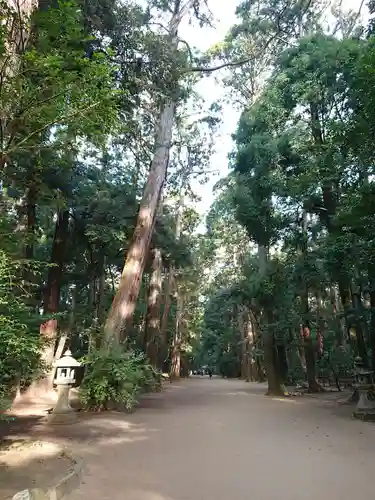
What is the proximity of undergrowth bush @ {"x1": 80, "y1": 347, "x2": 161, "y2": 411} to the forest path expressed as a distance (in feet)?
1.55

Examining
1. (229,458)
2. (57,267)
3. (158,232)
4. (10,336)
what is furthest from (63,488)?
(158,232)

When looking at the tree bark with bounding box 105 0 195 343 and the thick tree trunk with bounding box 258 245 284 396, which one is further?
the thick tree trunk with bounding box 258 245 284 396

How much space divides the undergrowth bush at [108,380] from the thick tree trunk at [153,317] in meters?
7.16

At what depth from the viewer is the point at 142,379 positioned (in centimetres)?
916

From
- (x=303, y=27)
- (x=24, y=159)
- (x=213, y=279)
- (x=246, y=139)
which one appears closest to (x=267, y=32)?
(x=303, y=27)

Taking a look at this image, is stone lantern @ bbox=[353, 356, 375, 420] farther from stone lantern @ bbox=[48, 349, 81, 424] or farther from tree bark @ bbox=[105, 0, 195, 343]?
stone lantern @ bbox=[48, 349, 81, 424]

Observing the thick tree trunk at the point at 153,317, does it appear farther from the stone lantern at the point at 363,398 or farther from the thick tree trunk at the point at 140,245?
the stone lantern at the point at 363,398

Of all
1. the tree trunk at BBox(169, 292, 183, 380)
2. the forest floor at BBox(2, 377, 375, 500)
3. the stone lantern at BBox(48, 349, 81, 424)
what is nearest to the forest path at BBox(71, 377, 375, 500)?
the forest floor at BBox(2, 377, 375, 500)

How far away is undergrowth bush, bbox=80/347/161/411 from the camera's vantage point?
842cm

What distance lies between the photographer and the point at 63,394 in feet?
25.0

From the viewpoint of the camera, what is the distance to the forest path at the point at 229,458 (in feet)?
12.3

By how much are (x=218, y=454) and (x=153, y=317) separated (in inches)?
463

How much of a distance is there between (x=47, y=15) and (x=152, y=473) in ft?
17.1

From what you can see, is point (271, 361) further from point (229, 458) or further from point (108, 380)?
point (229, 458)
